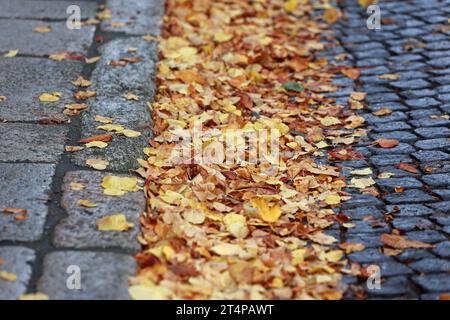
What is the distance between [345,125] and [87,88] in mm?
1392

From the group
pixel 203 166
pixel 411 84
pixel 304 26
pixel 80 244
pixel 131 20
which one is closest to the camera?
pixel 80 244

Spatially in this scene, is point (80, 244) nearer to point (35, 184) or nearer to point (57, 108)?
point (35, 184)

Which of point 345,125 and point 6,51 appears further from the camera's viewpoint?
point 6,51

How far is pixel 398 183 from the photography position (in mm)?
3230

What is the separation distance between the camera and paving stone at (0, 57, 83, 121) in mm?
3588

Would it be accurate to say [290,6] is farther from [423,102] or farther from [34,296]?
[34,296]

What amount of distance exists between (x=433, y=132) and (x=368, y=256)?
1168 millimetres

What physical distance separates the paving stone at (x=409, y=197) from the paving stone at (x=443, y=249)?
0.32 meters

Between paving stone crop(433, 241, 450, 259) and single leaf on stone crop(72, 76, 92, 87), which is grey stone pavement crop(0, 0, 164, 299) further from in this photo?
paving stone crop(433, 241, 450, 259)

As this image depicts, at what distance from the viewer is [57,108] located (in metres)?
3.65

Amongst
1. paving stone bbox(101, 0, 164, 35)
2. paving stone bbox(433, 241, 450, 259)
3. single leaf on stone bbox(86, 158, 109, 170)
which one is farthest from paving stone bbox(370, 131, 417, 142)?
paving stone bbox(101, 0, 164, 35)
